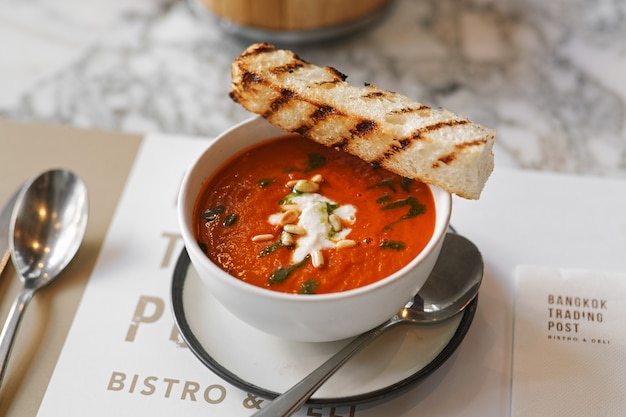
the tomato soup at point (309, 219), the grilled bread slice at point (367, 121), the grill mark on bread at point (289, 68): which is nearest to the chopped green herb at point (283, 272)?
the tomato soup at point (309, 219)

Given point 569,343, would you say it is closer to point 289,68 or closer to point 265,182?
point 265,182

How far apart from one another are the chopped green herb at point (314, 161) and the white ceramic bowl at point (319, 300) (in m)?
0.26

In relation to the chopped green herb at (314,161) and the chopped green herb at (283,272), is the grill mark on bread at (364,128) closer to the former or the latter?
the chopped green herb at (314,161)

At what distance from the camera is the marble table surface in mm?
2215

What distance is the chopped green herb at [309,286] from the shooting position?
1273 millimetres

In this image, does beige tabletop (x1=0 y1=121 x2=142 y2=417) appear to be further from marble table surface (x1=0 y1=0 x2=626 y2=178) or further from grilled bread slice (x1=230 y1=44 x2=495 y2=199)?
grilled bread slice (x1=230 y1=44 x2=495 y2=199)

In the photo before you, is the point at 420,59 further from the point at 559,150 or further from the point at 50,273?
the point at 50,273

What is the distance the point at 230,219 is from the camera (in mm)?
1419

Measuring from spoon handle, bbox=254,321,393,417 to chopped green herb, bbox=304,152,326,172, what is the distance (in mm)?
383

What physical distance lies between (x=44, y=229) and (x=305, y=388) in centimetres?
78

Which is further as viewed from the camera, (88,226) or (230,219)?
(88,226)

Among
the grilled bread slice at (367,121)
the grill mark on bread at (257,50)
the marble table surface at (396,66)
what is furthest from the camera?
the marble table surface at (396,66)

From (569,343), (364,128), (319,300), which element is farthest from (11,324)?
(569,343)

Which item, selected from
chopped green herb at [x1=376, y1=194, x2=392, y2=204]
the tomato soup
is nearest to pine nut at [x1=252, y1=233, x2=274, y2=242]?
the tomato soup
